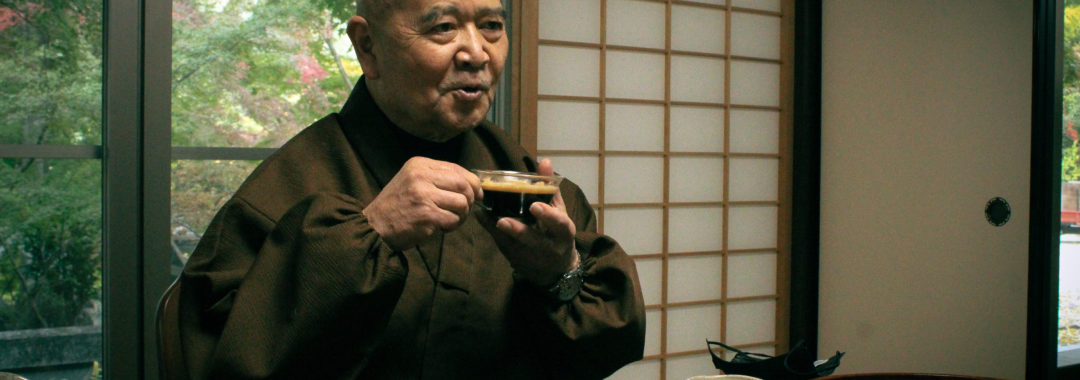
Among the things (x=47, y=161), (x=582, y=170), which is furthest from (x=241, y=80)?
(x=582, y=170)

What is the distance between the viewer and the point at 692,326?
141 inches

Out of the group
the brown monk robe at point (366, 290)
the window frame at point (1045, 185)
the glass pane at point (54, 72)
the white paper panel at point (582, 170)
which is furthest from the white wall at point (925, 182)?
the glass pane at point (54, 72)

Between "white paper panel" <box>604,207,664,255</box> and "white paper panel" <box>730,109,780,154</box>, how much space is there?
54 centimetres

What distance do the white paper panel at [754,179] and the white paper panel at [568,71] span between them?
856mm

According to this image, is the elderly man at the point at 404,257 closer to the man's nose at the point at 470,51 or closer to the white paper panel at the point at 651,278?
the man's nose at the point at 470,51

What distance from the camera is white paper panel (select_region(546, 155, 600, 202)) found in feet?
10.5

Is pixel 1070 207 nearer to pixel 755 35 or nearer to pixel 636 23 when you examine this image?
pixel 755 35

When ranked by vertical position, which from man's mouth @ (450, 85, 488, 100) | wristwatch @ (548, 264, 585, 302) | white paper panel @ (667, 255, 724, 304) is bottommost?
white paper panel @ (667, 255, 724, 304)

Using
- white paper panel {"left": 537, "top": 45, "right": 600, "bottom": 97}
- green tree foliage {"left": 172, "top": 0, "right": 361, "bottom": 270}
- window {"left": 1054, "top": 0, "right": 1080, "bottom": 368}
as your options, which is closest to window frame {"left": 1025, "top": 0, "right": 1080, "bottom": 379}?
window {"left": 1054, "top": 0, "right": 1080, "bottom": 368}

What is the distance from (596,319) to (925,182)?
2.75 metres

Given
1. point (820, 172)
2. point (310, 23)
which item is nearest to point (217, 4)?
point (310, 23)

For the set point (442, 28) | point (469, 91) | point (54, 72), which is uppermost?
point (54, 72)

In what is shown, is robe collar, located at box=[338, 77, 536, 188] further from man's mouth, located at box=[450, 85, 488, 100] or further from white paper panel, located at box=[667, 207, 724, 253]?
white paper panel, located at box=[667, 207, 724, 253]

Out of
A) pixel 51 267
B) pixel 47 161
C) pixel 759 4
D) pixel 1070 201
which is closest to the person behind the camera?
pixel 47 161
